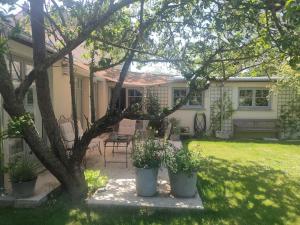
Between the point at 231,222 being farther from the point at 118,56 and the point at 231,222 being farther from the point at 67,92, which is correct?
the point at 67,92

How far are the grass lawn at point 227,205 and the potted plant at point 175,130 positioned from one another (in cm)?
526

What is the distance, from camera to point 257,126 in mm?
17750

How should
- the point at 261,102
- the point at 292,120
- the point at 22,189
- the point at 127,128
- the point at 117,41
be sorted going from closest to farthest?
the point at 22,189 < the point at 117,41 < the point at 127,128 < the point at 292,120 < the point at 261,102

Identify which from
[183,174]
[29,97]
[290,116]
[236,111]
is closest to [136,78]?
[236,111]

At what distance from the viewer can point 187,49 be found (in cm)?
803

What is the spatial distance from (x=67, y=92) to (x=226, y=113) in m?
9.49

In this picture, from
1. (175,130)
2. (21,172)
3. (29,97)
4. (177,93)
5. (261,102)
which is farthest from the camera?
(177,93)

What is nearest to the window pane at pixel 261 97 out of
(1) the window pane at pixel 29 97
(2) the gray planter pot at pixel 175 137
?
(2) the gray planter pot at pixel 175 137

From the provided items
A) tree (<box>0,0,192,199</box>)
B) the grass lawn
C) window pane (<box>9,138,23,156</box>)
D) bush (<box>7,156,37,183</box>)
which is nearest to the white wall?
the grass lawn

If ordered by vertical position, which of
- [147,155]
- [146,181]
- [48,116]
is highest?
[48,116]

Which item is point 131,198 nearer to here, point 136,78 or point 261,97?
point 136,78

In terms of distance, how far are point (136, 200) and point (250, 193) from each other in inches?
103

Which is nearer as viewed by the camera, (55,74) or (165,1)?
(165,1)

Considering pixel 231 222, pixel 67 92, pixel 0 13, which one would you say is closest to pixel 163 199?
pixel 231 222
